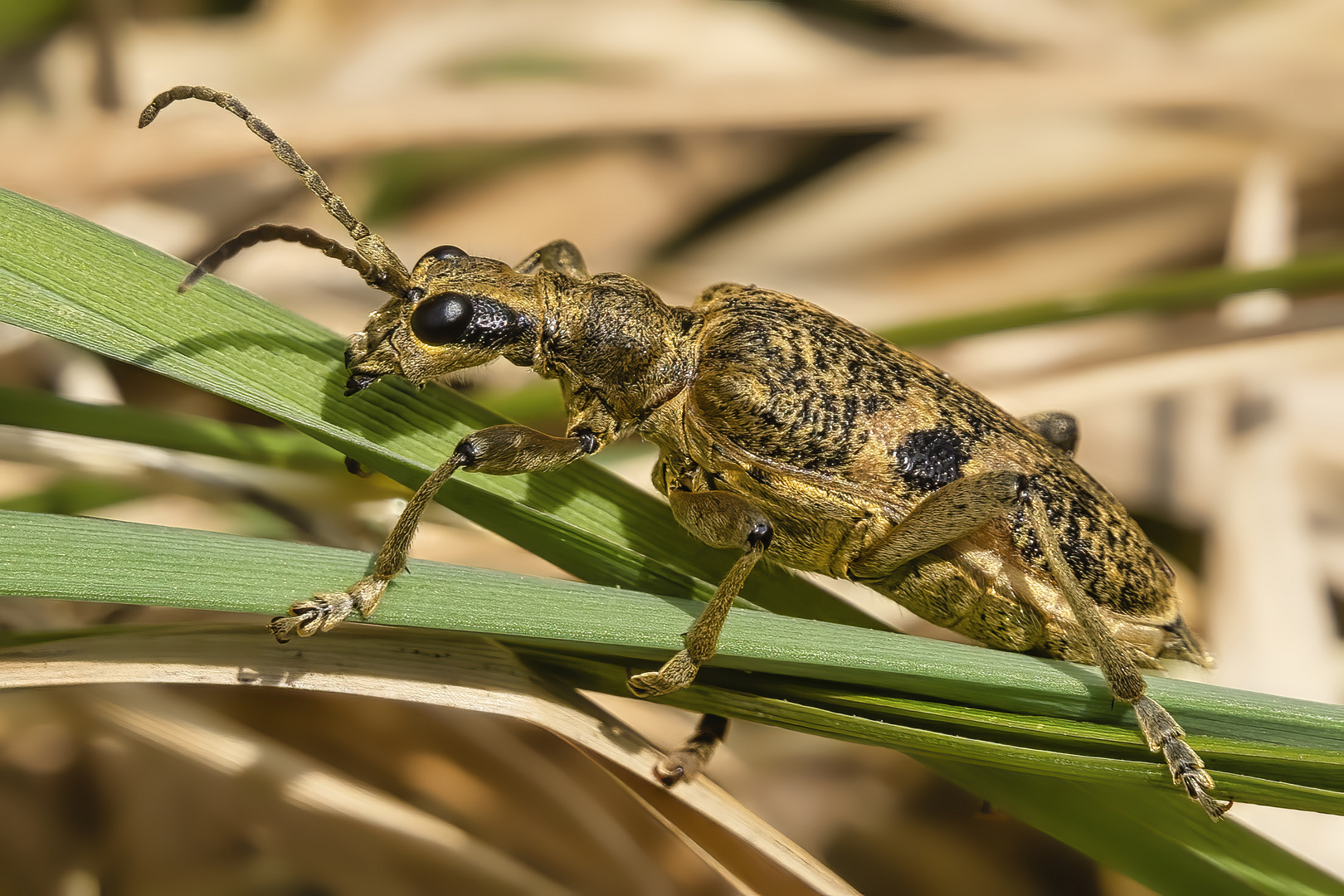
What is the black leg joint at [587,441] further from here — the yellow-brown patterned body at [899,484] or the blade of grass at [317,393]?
the yellow-brown patterned body at [899,484]

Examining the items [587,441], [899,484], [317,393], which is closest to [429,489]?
[317,393]

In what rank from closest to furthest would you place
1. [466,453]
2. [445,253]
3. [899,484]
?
[466,453], [899,484], [445,253]

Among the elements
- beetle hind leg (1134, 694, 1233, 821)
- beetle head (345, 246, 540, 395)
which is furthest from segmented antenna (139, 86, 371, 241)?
beetle hind leg (1134, 694, 1233, 821)

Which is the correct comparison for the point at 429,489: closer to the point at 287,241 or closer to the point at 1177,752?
the point at 287,241

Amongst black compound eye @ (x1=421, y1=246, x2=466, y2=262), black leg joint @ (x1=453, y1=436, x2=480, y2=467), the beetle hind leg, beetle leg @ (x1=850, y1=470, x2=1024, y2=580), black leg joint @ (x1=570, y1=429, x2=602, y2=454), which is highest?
black compound eye @ (x1=421, y1=246, x2=466, y2=262)

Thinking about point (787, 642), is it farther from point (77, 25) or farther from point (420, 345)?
point (77, 25)

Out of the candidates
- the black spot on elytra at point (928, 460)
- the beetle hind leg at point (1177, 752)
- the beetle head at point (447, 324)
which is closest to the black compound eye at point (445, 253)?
the beetle head at point (447, 324)

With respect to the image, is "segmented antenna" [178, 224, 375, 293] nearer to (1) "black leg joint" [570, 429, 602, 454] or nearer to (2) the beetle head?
(2) the beetle head
